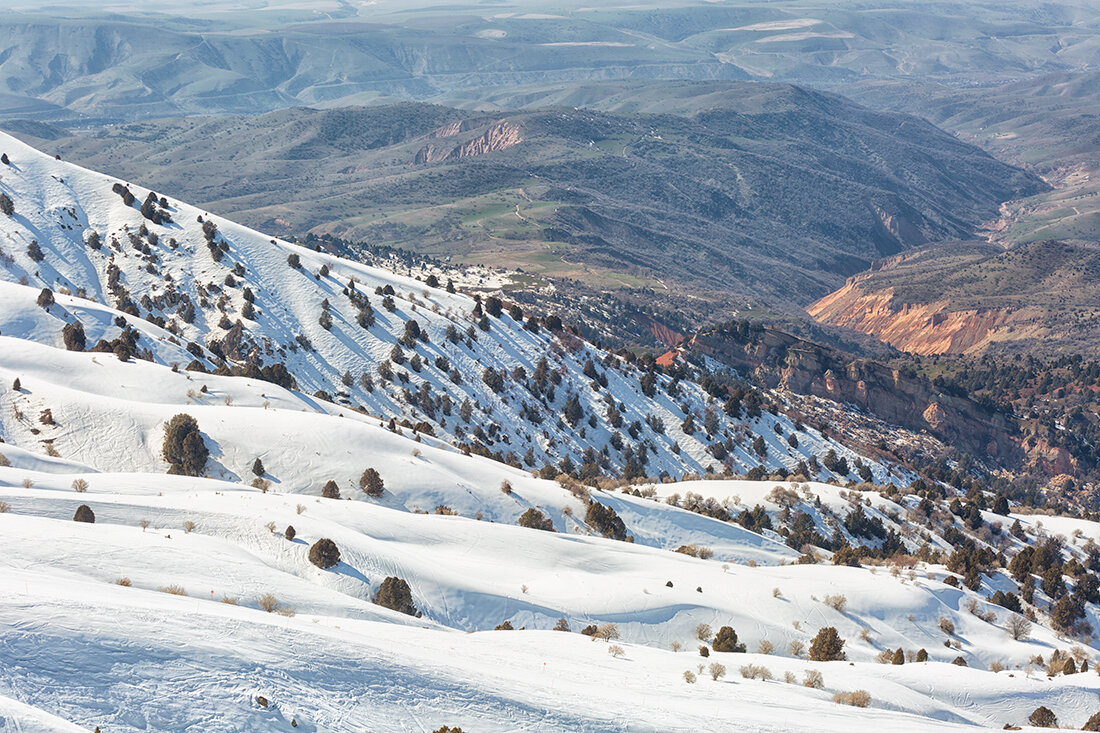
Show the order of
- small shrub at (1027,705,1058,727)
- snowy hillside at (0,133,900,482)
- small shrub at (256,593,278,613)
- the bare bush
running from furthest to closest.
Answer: snowy hillside at (0,133,900,482) < the bare bush < small shrub at (1027,705,1058,727) < small shrub at (256,593,278,613)

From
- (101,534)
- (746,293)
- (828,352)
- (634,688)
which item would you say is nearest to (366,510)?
(101,534)

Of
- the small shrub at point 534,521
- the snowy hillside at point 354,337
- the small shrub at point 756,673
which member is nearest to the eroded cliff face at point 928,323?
the snowy hillside at point 354,337

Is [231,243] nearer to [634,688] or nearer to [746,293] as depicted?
[634,688]

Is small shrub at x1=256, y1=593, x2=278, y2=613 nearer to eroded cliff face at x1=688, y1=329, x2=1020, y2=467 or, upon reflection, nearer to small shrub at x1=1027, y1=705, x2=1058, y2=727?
small shrub at x1=1027, y1=705, x2=1058, y2=727

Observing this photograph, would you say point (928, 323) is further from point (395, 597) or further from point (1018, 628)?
point (395, 597)

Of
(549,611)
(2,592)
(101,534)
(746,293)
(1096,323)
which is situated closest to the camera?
(2,592)

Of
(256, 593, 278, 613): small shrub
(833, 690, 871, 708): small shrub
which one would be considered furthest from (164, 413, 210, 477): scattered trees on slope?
(833, 690, 871, 708): small shrub

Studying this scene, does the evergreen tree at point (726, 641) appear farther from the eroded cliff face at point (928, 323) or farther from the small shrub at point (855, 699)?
the eroded cliff face at point (928, 323)
